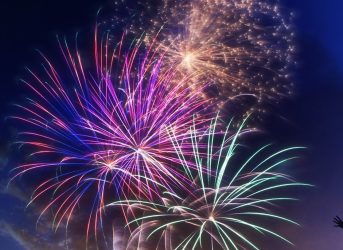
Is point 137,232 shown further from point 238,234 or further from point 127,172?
point 238,234

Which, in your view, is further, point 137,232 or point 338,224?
point 137,232

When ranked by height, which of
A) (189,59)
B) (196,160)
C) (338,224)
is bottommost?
(338,224)

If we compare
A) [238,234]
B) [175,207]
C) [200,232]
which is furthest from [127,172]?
[238,234]

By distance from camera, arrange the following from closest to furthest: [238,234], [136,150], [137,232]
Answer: [238,234] < [136,150] < [137,232]

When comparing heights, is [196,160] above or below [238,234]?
above

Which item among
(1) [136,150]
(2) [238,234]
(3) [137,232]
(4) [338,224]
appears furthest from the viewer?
(3) [137,232]

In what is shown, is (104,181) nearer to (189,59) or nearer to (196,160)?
(196,160)

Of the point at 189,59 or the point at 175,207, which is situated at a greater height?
→ the point at 189,59

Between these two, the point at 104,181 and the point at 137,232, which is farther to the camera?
the point at 137,232

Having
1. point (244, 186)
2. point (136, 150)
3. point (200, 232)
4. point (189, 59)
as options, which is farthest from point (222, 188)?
point (189, 59)
